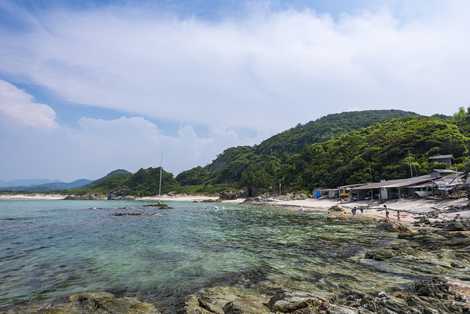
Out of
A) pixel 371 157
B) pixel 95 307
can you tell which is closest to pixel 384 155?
pixel 371 157

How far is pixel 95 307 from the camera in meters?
10.3

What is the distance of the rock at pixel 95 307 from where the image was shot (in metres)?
10.0

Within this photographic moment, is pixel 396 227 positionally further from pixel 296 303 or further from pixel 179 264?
pixel 296 303

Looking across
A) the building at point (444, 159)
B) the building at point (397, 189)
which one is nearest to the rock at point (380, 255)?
the building at point (397, 189)

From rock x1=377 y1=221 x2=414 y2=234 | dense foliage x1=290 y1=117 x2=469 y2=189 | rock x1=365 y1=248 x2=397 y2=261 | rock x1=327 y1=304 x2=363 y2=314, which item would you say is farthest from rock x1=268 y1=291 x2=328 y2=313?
dense foliage x1=290 y1=117 x2=469 y2=189

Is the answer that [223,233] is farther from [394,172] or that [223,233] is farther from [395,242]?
[394,172]

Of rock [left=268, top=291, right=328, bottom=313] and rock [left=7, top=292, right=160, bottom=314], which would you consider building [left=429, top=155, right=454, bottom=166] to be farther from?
rock [left=7, top=292, right=160, bottom=314]

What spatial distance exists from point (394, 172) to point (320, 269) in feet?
231

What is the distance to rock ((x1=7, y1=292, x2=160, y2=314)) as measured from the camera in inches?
394

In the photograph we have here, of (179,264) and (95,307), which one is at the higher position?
(95,307)

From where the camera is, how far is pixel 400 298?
10.6m

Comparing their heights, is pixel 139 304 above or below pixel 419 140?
below

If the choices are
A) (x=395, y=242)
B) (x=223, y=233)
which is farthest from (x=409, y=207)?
(x=223, y=233)

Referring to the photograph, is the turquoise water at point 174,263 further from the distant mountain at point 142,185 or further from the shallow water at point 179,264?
the distant mountain at point 142,185
